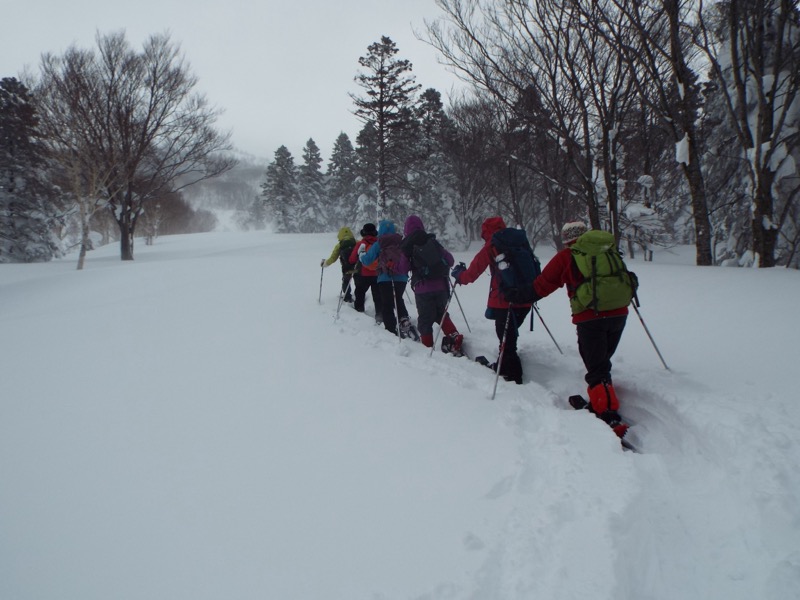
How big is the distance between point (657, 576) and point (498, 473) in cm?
98

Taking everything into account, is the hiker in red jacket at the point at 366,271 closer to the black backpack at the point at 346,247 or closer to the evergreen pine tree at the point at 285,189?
the black backpack at the point at 346,247

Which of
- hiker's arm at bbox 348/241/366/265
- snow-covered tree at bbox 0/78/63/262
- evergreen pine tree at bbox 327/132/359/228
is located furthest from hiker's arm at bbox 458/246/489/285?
evergreen pine tree at bbox 327/132/359/228

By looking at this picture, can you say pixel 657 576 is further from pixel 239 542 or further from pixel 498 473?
pixel 239 542

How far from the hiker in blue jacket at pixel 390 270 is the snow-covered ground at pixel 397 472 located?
108 centimetres

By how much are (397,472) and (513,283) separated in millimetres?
2488

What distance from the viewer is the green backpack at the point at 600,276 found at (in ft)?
11.6

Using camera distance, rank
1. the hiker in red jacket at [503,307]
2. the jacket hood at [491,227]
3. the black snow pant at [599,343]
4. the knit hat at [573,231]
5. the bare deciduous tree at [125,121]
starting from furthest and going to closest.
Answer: the bare deciduous tree at [125,121], the jacket hood at [491,227], the hiker in red jacket at [503,307], the knit hat at [573,231], the black snow pant at [599,343]

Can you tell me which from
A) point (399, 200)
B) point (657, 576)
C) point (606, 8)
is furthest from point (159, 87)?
point (657, 576)

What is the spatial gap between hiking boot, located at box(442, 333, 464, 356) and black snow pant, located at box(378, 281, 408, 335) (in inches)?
38.3

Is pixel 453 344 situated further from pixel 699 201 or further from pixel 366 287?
pixel 699 201

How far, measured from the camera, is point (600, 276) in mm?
3543

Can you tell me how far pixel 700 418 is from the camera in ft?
10.5

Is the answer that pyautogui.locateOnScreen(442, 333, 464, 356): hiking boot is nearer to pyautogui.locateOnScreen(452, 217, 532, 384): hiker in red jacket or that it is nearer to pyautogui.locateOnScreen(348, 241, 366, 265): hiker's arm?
pyautogui.locateOnScreen(452, 217, 532, 384): hiker in red jacket

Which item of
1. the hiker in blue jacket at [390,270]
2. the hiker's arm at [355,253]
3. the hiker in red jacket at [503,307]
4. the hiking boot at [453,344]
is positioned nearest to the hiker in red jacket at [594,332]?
the hiker in red jacket at [503,307]
